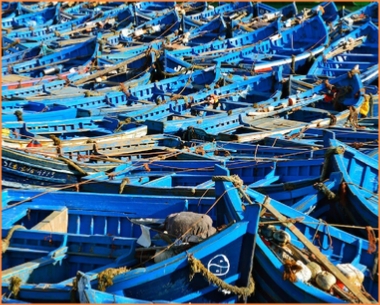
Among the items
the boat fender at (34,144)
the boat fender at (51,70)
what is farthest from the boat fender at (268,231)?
the boat fender at (51,70)

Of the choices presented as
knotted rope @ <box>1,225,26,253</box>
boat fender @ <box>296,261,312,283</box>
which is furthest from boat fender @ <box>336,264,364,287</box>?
knotted rope @ <box>1,225,26,253</box>

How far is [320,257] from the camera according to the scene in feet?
26.3

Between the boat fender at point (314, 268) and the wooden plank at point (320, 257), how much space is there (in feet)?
0.26

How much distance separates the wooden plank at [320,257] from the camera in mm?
7552

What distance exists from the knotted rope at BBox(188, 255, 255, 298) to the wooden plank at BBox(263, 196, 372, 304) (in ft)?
2.65

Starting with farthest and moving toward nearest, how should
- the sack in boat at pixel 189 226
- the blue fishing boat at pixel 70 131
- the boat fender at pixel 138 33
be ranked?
the boat fender at pixel 138 33 < the blue fishing boat at pixel 70 131 < the sack in boat at pixel 189 226

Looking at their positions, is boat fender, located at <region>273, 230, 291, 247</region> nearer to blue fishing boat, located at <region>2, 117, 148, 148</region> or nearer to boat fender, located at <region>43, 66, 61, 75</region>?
blue fishing boat, located at <region>2, 117, 148, 148</region>

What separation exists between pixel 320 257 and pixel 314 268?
7.0 inches

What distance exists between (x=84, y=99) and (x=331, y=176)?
754 cm

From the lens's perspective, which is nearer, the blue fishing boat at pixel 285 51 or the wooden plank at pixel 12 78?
the wooden plank at pixel 12 78

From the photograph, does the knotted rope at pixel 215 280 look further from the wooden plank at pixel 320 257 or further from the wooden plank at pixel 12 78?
the wooden plank at pixel 12 78

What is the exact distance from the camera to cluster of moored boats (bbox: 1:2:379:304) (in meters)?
7.97

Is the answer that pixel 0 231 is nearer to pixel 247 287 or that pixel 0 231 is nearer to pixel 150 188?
pixel 150 188

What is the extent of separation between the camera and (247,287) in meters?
8.05
